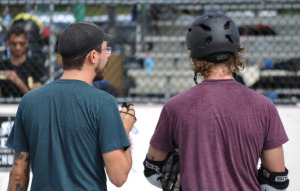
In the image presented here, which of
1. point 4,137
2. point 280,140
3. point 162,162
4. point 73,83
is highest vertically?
point 73,83

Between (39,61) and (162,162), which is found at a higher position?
(39,61)

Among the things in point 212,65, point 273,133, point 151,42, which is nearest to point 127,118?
point 212,65

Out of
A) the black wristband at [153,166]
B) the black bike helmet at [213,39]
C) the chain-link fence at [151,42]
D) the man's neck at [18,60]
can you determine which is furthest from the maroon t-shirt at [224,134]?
the man's neck at [18,60]

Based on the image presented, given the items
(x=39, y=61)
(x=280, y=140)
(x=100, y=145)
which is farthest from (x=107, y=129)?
(x=39, y=61)

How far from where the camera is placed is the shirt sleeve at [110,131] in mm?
2344

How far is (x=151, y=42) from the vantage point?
834 centimetres

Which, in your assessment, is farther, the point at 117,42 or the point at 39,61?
the point at 117,42

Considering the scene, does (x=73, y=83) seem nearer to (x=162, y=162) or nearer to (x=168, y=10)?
(x=162, y=162)

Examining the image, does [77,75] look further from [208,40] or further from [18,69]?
[18,69]

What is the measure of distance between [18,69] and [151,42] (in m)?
3.73

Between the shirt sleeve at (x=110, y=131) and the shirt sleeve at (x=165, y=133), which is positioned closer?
the shirt sleeve at (x=110, y=131)

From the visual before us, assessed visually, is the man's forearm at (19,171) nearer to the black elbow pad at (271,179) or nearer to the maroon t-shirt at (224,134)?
the maroon t-shirt at (224,134)

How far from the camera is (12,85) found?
492 centimetres

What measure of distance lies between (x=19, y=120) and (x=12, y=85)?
8.28 feet
